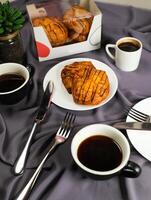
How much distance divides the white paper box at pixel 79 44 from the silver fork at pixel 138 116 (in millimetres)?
236

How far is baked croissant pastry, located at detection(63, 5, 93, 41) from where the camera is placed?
0.66 meters

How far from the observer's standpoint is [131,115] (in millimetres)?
562

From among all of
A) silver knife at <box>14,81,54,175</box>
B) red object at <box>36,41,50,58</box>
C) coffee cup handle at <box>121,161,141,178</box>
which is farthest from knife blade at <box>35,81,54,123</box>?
coffee cup handle at <box>121,161,141,178</box>

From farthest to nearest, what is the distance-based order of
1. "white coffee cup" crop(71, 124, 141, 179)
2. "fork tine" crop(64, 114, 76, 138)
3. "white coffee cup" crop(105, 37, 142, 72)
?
"white coffee cup" crop(105, 37, 142, 72)
"fork tine" crop(64, 114, 76, 138)
"white coffee cup" crop(71, 124, 141, 179)

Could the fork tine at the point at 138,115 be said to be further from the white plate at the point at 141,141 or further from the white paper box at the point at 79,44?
the white paper box at the point at 79,44

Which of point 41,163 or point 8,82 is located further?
point 8,82

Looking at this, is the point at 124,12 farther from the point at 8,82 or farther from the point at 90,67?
the point at 8,82

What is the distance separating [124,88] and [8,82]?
0.85 ft

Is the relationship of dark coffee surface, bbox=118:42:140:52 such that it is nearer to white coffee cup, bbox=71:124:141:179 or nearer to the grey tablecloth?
the grey tablecloth

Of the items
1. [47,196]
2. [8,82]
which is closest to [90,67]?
[8,82]

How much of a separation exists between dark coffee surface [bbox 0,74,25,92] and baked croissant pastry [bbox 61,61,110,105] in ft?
0.34

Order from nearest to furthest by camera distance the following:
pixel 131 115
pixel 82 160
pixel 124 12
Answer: pixel 82 160, pixel 131 115, pixel 124 12

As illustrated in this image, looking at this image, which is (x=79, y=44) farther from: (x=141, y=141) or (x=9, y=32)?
(x=141, y=141)

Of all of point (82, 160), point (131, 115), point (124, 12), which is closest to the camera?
point (82, 160)
